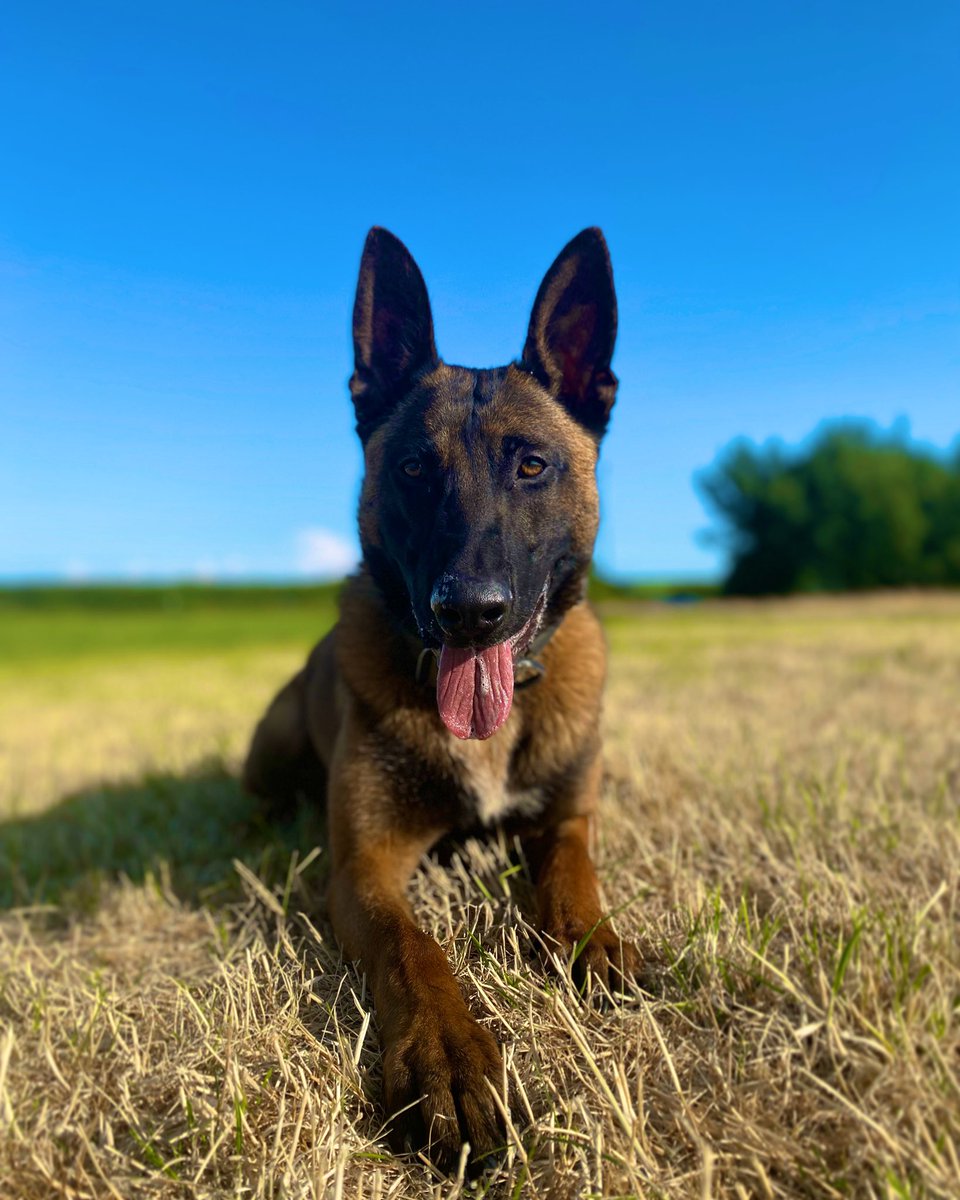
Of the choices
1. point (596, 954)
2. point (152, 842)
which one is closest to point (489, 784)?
point (596, 954)

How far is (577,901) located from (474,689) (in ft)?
2.44

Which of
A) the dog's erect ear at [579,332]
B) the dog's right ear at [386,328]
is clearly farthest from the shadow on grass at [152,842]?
the dog's erect ear at [579,332]

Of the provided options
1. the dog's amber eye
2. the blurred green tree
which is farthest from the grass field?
the blurred green tree

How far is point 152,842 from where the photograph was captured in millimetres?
4594

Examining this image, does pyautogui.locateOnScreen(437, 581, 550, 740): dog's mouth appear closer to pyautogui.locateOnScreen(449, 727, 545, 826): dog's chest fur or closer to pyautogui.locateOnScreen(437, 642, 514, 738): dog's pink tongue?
pyautogui.locateOnScreen(437, 642, 514, 738): dog's pink tongue

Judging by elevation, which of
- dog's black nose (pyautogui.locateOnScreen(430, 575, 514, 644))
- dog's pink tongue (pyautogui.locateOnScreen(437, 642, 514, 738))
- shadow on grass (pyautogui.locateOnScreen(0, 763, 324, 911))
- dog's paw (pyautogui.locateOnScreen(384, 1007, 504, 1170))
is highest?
dog's black nose (pyautogui.locateOnScreen(430, 575, 514, 644))

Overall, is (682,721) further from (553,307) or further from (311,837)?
(553,307)

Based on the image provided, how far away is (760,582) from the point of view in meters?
56.3

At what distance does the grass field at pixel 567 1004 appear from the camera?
68.6 inches

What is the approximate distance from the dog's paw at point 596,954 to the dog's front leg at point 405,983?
0.35 m

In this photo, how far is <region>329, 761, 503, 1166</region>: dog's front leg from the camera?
1859mm

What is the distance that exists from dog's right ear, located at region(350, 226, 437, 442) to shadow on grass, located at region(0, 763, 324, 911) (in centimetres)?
210

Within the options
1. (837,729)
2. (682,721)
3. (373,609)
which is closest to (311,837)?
(373,609)

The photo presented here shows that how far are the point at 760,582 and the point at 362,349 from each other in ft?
186
